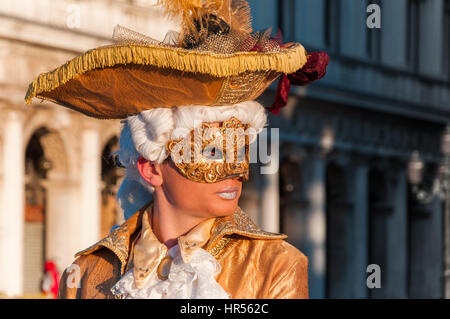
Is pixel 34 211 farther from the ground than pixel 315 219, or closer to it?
farther from the ground

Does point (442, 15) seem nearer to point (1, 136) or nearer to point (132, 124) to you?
point (1, 136)

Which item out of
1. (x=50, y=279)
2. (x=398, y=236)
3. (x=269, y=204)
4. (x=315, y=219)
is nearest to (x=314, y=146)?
(x=315, y=219)

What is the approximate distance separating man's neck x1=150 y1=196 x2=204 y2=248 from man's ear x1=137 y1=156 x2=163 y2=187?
58 mm

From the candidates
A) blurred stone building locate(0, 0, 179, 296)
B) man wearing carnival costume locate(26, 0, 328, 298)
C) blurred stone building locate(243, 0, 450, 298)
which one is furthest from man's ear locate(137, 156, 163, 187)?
blurred stone building locate(243, 0, 450, 298)

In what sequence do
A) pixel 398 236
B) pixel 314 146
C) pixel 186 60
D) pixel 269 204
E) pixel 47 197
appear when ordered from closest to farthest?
pixel 186 60
pixel 47 197
pixel 269 204
pixel 314 146
pixel 398 236

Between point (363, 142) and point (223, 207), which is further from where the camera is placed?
point (363, 142)

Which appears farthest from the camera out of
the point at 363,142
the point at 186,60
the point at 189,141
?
the point at 363,142

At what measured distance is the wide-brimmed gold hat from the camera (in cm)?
419

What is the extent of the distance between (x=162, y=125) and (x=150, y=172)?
7.6 inches

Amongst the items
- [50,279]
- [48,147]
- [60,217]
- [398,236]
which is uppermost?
[48,147]

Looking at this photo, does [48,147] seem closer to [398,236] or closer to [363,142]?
[363,142]

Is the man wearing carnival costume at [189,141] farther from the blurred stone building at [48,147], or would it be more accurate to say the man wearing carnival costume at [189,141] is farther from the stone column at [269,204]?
the stone column at [269,204]

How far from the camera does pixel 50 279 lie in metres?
18.2

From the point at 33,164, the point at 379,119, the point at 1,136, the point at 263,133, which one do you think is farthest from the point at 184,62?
the point at 379,119
